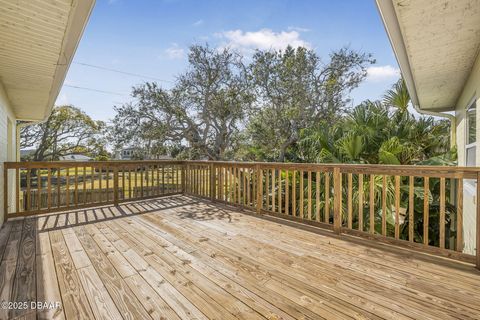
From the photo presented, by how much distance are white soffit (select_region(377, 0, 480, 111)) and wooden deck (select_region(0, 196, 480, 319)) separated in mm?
2250

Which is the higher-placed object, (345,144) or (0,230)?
(345,144)

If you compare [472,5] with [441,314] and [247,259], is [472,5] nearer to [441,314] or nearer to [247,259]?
[441,314]

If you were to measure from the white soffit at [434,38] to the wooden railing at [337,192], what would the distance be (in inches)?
52.8

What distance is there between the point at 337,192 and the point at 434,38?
1950 mm

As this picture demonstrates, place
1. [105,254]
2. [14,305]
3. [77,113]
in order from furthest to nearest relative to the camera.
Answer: [77,113] → [105,254] → [14,305]

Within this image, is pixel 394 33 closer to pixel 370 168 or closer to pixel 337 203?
pixel 370 168

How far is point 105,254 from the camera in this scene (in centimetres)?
252

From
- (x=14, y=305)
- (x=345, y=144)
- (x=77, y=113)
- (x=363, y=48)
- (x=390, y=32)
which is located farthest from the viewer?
(x=77, y=113)

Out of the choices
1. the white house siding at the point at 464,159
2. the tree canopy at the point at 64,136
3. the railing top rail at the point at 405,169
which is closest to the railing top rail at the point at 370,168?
the railing top rail at the point at 405,169

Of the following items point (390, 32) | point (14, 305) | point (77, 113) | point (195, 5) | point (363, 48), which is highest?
point (195, 5)

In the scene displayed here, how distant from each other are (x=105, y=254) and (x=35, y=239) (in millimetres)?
1215

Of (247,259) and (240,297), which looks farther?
(247,259)

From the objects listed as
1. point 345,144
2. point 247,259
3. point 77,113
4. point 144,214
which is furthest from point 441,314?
point 77,113

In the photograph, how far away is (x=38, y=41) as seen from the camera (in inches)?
99.9
